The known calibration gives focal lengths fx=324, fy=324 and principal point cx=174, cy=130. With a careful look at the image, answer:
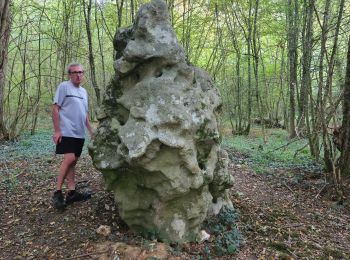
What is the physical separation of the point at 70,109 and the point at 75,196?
3.77 feet

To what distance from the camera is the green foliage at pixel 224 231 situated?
3556 millimetres

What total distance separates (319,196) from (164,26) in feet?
12.4

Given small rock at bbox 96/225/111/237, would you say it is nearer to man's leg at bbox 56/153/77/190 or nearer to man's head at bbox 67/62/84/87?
man's leg at bbox 56/153/77/190

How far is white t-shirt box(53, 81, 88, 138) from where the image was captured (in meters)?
4.02

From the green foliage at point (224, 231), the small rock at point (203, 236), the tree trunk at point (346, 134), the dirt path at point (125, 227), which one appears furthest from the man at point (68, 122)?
the tree trunk at point (346, 134)

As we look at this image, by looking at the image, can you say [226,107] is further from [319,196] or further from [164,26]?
[164,26]

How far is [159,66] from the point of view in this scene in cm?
359

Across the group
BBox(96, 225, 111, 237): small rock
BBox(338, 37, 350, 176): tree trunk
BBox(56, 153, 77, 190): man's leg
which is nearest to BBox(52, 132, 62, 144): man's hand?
BBox(56, 153, 77, 190): man's leg

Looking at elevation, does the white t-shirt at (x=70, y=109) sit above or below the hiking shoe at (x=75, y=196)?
above

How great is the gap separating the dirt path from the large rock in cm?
38

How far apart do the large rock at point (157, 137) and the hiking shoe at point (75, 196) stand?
2.75ft

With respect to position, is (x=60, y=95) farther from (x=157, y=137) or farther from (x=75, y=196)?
(x=157, y=137)

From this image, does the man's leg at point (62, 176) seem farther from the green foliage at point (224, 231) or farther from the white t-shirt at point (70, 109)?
the green foliage at point (224, 231)

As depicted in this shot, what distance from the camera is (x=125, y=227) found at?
3820 mm
